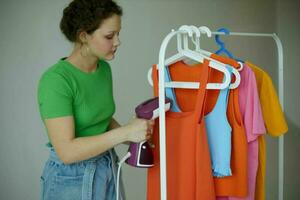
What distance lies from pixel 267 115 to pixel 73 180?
0.73 m

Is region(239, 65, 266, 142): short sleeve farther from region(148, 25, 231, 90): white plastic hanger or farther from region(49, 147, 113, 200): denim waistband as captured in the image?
region(49, 147, 113, 200): denim waistband

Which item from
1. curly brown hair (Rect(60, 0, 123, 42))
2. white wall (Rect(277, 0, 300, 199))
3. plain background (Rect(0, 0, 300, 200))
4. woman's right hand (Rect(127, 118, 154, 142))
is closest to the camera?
woman's right hand (Rect(127, 118, 154, 142))

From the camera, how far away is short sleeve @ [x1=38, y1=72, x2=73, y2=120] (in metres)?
1.09

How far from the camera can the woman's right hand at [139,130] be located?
105 centimetres

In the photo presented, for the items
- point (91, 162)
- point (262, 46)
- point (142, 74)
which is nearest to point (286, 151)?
point (262, 46)

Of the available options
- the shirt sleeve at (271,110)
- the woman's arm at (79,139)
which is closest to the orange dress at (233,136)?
the shirt sleeve at (271,110)

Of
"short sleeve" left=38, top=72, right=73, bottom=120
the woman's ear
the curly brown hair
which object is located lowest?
"short sleeve" left=38, top=72, right=73, bottom=120

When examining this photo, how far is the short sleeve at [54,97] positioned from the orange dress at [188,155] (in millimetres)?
311

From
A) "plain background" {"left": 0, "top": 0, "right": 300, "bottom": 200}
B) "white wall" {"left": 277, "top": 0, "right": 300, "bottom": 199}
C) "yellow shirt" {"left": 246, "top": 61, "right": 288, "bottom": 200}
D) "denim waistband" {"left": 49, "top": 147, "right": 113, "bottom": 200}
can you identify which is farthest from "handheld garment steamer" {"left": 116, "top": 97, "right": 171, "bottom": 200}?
"white wall" {"left": 277, "top": 0, "right": 300, "bottom": 199}

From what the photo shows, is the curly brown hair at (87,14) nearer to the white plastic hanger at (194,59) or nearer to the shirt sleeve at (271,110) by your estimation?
the white plastic hanger at (194,59)

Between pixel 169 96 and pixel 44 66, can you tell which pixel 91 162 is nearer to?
pixel 169 96

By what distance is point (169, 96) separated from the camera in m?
1.24

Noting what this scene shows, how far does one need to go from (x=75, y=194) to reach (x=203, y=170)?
0.47 m

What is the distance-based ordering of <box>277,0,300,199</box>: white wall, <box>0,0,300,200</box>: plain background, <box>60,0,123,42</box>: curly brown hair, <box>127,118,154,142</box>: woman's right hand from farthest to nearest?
<box>277,0,300,199</box>: white wall, <box>0,0,300,200</box>: plain background, <box>60,0,123,42</box>: curly brown hair, <box>127,118,154,142</box>: woman's right hand
